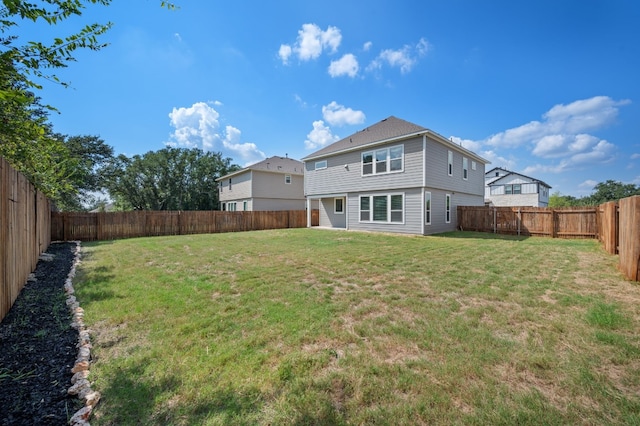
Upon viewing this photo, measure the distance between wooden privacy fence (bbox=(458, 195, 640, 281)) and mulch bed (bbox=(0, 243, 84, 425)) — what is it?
827 cm

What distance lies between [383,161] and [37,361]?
14.2 m

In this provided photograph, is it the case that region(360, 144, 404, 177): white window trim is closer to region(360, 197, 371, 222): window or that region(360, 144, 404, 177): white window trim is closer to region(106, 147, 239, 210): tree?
region(360, 197, 371, 222): window

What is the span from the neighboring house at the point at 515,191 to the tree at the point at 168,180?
34150mm

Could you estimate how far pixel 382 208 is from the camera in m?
14.7

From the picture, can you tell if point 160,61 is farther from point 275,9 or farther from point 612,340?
point 612,340

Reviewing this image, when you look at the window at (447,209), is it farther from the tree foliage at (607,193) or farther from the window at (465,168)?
the tree foliage at (607,193)

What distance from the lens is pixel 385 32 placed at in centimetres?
1138

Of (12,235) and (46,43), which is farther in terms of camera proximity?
(12,235)

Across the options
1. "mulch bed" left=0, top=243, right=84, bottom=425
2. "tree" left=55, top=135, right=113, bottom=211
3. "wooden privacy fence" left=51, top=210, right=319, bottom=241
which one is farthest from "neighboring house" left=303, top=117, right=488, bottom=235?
"tree" left=55, top=135, right=113, bottom=211

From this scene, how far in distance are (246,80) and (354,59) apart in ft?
17.8

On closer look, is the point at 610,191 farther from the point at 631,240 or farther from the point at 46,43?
the point at 46,43

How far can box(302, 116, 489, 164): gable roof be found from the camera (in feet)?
43.3

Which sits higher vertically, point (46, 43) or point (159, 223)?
point (46, 43)

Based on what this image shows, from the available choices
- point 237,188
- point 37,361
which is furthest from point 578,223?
point 237,188
